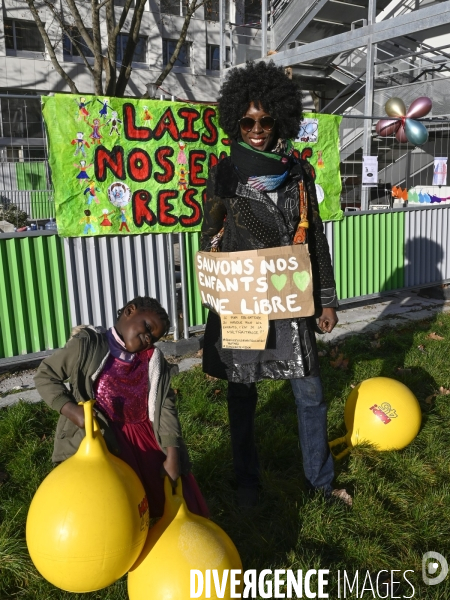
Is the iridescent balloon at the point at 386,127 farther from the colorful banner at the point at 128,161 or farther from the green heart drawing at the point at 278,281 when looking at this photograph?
the green heart drawing at the point at 278,281

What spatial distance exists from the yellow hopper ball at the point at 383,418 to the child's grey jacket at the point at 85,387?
1.57 meters

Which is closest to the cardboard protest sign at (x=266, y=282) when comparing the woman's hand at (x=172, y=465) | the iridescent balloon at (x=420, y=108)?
the woman's hand at (x=172, y=465)

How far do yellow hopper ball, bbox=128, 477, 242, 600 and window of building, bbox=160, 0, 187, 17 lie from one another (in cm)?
2819

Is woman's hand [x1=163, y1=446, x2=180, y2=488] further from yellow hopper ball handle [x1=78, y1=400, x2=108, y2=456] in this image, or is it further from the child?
yellow hopper ball handle [x1=78, y1=400, x2=108, y2=456]

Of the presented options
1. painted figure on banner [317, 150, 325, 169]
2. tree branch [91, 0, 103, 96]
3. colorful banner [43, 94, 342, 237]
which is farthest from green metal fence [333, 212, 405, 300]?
tree branch [91, 0, 103, 96]

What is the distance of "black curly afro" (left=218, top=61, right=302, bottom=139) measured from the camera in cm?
301

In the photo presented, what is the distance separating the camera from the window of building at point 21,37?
80.7 feet

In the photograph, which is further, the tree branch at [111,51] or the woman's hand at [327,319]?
the tree branch at [111,51]

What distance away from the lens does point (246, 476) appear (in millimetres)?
3283

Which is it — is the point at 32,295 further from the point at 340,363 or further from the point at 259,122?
the point at 259,122

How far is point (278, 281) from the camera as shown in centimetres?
290

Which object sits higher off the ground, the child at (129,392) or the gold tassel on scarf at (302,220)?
the gold tassel on scarf at (302,220)

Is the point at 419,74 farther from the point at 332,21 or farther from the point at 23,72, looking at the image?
the point at 23,72

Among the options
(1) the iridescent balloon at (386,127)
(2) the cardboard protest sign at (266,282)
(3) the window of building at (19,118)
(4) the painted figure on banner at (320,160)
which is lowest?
(2) the cardboard protest sign at (266,282)
